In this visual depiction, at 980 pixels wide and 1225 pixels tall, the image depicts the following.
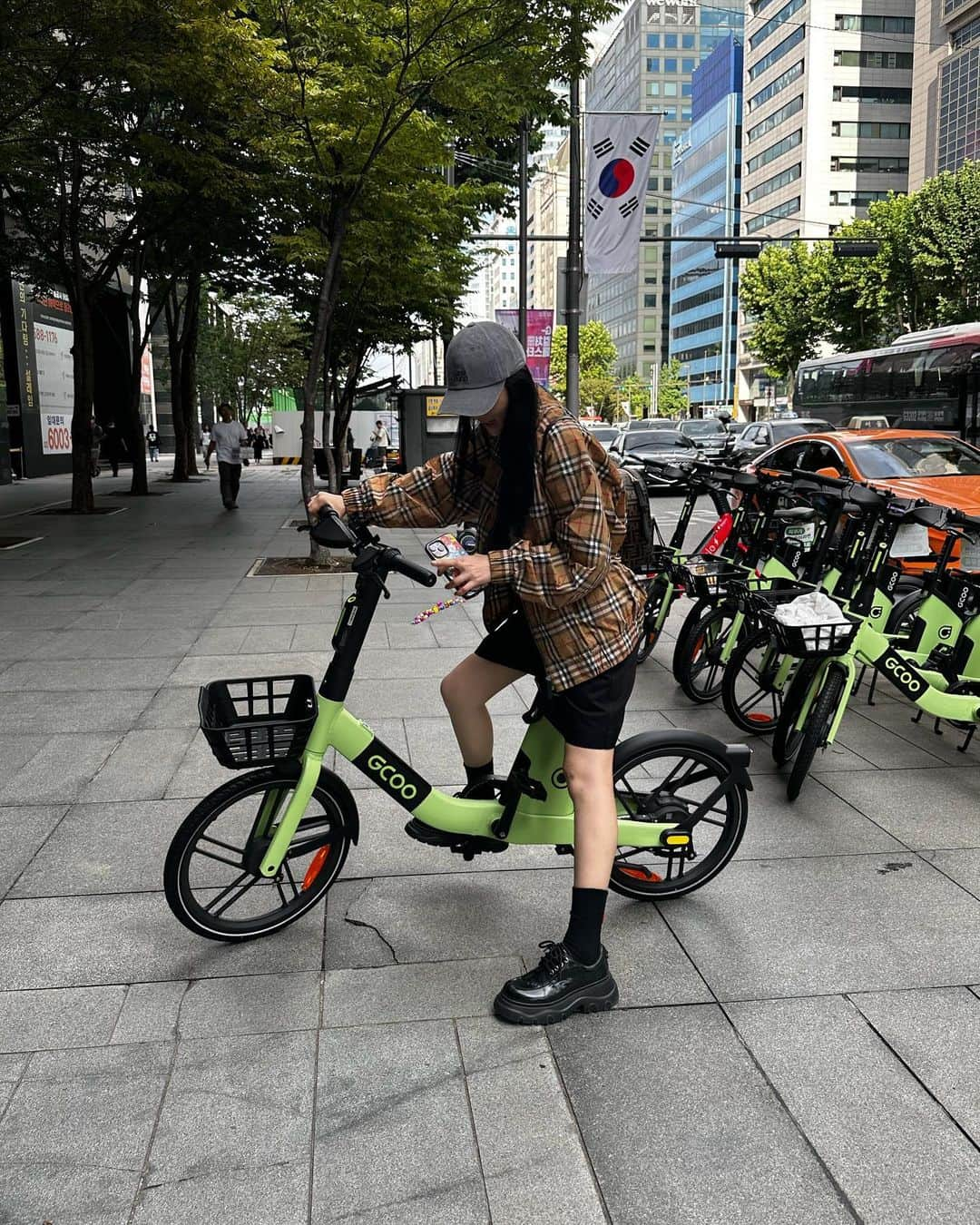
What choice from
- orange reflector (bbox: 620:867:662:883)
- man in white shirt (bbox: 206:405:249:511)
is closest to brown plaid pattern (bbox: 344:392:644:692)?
orange reflector (bbox: 620:867:662:883)

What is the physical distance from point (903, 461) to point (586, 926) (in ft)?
32.4

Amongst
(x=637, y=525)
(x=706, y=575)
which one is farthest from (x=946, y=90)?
(x=637, y=525)

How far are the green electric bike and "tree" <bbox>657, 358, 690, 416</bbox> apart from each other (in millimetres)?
106405

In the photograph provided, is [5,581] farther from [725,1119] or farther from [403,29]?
[725,1119]

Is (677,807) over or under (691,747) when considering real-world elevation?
under

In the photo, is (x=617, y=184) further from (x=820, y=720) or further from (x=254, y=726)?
(x=254, y=726)

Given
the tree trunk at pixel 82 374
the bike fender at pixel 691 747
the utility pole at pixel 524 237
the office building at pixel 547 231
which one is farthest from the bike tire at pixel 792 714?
the office building at pixel 547 231

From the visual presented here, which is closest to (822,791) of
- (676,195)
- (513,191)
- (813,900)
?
(813,900)

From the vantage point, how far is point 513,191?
23.7 m

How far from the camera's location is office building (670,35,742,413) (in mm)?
100938

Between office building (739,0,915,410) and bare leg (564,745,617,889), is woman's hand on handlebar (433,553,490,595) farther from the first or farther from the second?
office building (739,0,915,410)

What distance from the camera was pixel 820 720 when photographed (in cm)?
450

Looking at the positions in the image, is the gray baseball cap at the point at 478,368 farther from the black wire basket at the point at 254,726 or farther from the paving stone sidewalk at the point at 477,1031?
the paving stone sidewalk at the point at 477,1031

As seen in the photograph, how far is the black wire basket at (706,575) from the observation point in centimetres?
607
